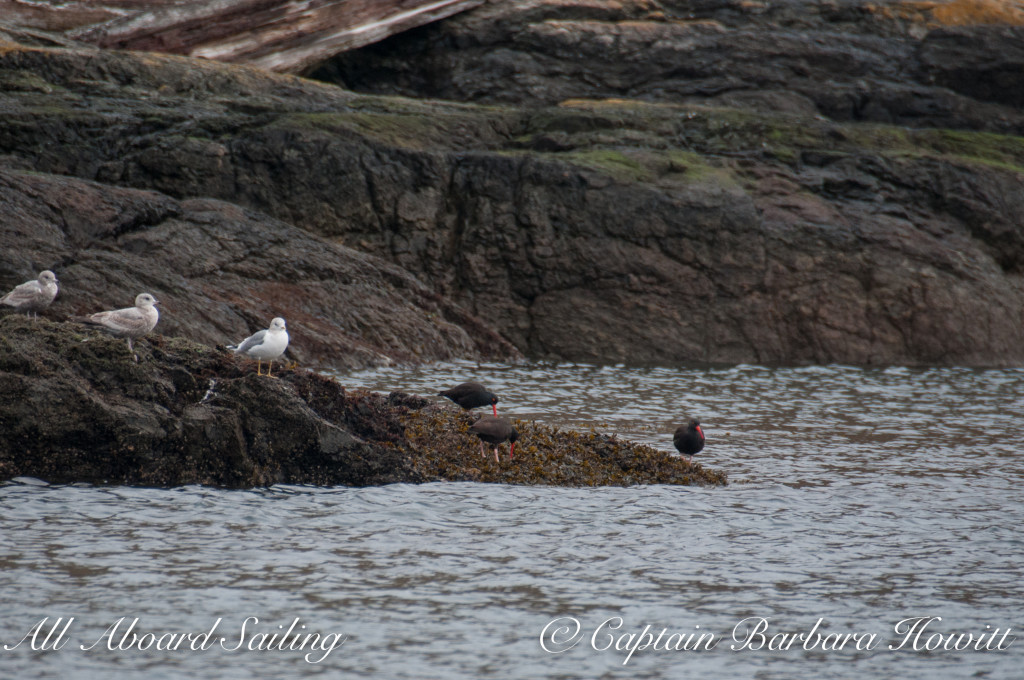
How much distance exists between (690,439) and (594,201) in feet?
43.3

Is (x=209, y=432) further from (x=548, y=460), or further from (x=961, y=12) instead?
(x=961, y=12)

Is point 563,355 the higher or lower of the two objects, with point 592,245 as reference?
lower

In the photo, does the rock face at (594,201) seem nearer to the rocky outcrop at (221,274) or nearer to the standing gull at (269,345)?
the rocky outcrop at (221,274)

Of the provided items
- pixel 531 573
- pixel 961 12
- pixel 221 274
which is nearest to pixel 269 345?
pixel 531 573

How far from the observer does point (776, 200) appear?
27188 millimetres

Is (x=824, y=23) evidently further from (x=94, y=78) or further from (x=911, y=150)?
(x=94, y=78)

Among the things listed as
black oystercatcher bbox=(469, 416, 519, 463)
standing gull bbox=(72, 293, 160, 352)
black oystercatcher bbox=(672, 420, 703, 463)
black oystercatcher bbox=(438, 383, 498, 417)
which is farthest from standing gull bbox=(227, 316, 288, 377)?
black oystercatcher bbox=(672, 420, 703, 463)

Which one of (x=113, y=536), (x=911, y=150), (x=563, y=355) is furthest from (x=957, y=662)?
(x=911, y=150)

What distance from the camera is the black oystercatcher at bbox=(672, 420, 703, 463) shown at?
14.0m

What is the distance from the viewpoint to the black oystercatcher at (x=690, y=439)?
14000mm

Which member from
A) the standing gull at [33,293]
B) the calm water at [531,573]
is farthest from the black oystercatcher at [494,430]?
the standing gull at [33,293]

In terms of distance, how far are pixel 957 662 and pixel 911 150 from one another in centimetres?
2429

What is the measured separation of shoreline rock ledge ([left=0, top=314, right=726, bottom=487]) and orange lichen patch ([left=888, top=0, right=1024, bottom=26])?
87.9 feet

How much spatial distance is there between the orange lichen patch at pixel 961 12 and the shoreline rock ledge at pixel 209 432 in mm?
26790
